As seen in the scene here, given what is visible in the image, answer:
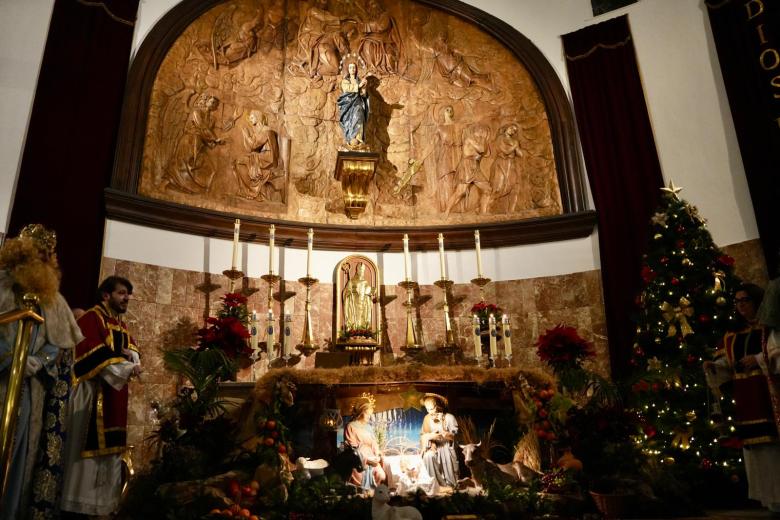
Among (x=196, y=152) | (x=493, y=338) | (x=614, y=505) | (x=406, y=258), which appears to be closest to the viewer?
(x=614, y=505)

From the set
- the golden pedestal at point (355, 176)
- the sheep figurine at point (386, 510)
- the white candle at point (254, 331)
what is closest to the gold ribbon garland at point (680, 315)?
the sheep figurine at point (386, 510)

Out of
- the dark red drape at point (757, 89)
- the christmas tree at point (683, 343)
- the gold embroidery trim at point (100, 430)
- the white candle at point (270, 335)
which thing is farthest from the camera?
the white candle at point (270, 335)

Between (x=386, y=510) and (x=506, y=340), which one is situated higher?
(x=506, y=340)

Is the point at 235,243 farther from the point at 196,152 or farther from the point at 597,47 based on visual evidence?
the point at 597,47

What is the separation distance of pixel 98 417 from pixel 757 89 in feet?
31.4

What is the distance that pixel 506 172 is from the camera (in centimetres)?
1148

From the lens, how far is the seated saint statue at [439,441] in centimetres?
628

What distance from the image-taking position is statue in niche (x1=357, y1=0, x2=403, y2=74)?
12.0m

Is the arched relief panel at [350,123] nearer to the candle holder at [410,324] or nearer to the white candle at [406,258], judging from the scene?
the white candle at [406,258]

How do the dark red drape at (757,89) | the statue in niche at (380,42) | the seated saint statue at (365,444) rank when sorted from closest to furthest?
the seated saint statue at (365,444)
the dark red drape at (757,89)
the statue in niche at (380,42)

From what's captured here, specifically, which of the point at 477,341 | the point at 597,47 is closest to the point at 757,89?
the point at 597,47

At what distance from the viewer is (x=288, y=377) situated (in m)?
6.25

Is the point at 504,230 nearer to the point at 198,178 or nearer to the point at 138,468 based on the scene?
the point at 198,178

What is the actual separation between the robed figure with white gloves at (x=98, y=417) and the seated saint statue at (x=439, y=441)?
2.86 m
